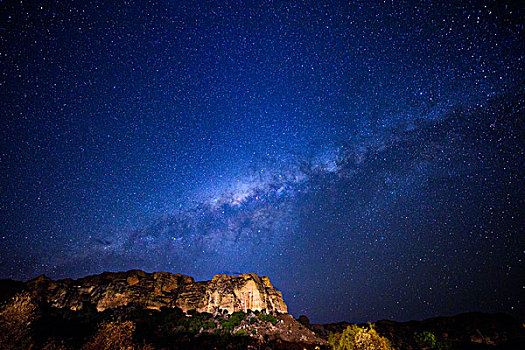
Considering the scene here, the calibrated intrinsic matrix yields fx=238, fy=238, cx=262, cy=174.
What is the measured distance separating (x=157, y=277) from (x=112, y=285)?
565 inches

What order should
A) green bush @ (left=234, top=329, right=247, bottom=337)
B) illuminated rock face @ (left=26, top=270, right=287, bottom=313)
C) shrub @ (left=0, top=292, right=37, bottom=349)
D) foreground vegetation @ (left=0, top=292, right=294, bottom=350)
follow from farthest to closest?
illuminated rock face @ (left=26, top=270, right=287, bottom=313) < green bush @ (left=234, top=329, right=247, bottom=337) < foreground vegetation @ (left=0, top=292, right=294, bottom=350) < shrub @ (left=0, top=292, right=37, bottom=349)

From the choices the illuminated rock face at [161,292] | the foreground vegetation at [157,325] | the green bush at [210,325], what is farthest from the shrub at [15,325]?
the green bush at [210,325]

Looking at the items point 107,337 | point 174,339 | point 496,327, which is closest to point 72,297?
point 174,339

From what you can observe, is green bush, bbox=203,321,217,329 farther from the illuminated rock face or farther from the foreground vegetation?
the illuminated rock face

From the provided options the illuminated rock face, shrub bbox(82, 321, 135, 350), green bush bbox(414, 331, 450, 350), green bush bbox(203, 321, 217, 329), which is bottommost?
green bush bbox(414, 331, 450, 350)

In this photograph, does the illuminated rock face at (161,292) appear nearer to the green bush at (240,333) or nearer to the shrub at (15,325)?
the green bush at (240,333)

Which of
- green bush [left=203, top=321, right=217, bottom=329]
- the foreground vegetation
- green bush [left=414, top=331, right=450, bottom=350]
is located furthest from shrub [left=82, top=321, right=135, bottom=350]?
green bush [left=414, top=331, right=450, bottom=350]

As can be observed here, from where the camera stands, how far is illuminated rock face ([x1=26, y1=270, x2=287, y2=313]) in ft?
238

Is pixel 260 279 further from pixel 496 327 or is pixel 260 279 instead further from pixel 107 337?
pixel 496 327

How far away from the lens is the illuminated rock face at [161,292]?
2857 inches

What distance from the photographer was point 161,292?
8062 cm

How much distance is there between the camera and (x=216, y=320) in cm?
7150

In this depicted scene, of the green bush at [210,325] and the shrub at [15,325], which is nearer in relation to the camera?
the shrub at [15,325]

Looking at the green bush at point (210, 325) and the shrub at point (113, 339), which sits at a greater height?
the green bush at point (210, 325)
